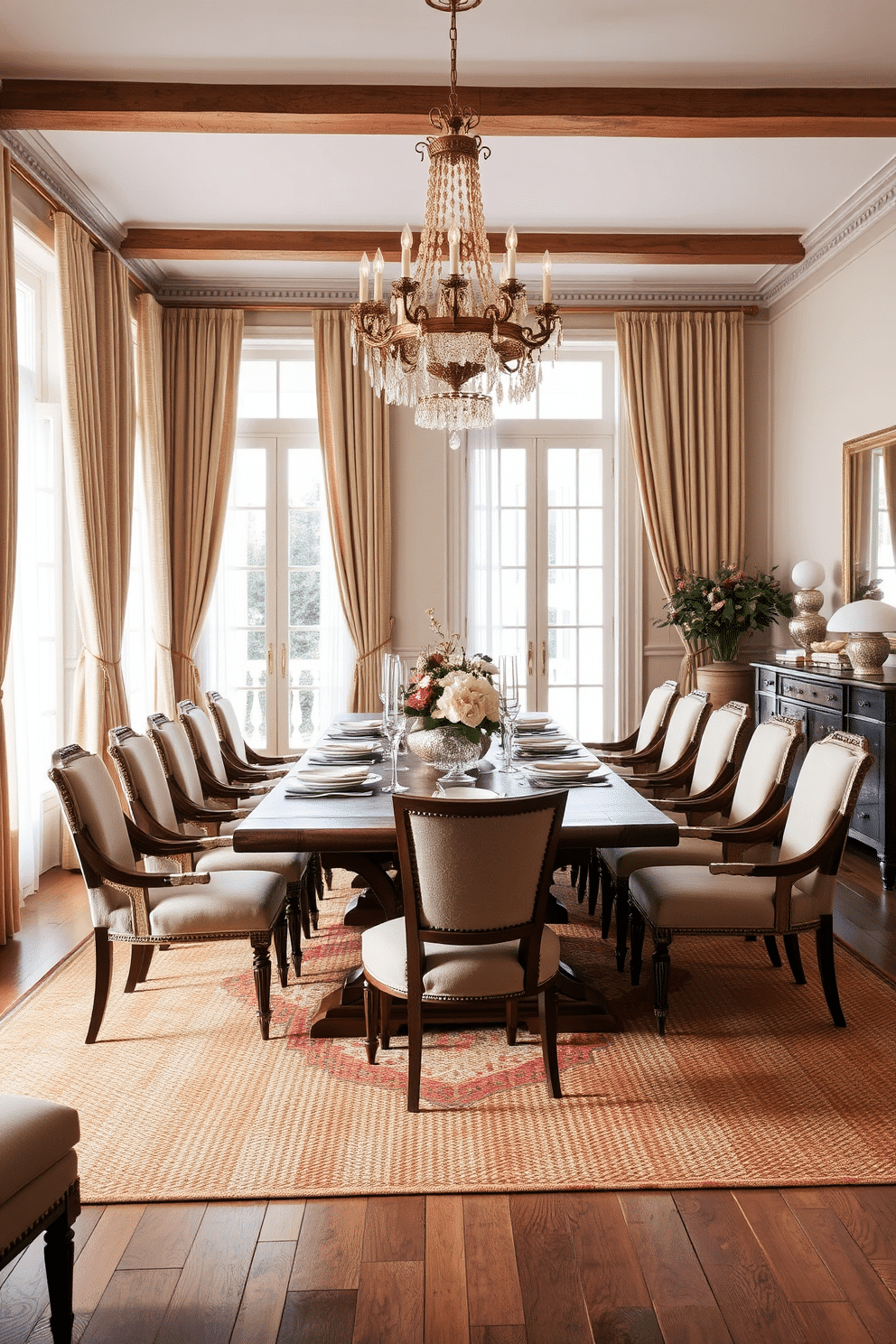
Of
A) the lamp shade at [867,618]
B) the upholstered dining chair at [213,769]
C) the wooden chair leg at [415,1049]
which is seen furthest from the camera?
the lamp shade at [867,618]

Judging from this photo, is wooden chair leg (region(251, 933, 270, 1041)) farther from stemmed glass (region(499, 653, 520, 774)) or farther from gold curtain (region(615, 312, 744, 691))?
gold curtain (region(615, 312, 744, 691))

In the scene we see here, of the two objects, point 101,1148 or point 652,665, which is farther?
point 652,665

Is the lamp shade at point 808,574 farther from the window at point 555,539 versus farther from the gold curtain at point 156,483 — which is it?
the gold curtain at point 156,483

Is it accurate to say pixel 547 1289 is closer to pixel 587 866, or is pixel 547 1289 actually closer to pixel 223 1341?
pixel 223 1341

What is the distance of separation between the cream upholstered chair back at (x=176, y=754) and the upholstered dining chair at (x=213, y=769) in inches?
2.8

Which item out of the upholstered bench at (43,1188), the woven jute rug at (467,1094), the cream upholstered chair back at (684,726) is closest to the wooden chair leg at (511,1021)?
the woven jute rug at (467,1094)

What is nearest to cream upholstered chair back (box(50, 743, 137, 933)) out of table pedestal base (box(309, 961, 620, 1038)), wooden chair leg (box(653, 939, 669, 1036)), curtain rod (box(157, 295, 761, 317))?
table pedestal base (box(309, 961, 620, 1038))

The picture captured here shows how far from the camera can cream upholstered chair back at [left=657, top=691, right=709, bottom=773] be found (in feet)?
14.2

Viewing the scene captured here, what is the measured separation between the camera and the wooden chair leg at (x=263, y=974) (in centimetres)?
312

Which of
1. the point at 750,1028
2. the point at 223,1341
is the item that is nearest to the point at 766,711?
the point at 750,1028

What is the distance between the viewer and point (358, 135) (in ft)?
15.6

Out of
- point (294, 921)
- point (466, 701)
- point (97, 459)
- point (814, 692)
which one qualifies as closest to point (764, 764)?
point (466, 701)

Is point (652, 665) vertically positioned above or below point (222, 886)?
above

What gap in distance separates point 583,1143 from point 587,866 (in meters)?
2.14
